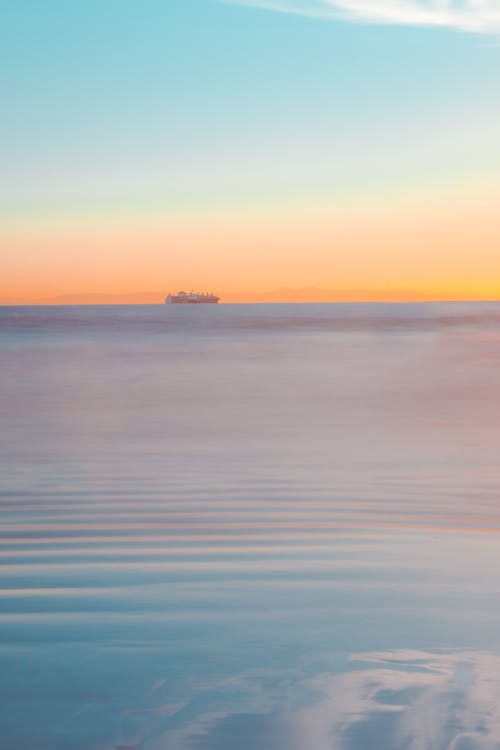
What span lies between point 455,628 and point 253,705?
1.18m

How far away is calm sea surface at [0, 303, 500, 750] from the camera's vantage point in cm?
326

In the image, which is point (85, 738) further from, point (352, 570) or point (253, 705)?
point (352, 570)

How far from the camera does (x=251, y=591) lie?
4664mm

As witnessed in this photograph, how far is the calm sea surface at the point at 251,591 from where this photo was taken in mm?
3260

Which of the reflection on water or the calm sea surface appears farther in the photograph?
the calm sea surface

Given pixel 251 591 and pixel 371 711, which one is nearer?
pixel 371 711

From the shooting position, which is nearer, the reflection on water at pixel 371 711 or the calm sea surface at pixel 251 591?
the reflection on water at pixel 371 711

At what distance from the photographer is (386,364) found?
27219 millimetres

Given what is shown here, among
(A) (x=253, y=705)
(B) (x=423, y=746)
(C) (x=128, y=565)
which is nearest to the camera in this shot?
(B) (x=423, y=746)

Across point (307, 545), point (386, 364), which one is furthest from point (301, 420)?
point (386, 364)

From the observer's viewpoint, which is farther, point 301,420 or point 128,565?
point 301,420

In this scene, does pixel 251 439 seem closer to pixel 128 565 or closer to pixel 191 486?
pixel 191 486

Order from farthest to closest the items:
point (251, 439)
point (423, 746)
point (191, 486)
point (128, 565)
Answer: point (251, 439) → point (191, 486) → point (128, 565) → point (423, 746)

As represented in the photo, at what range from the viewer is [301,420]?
43.7ft
